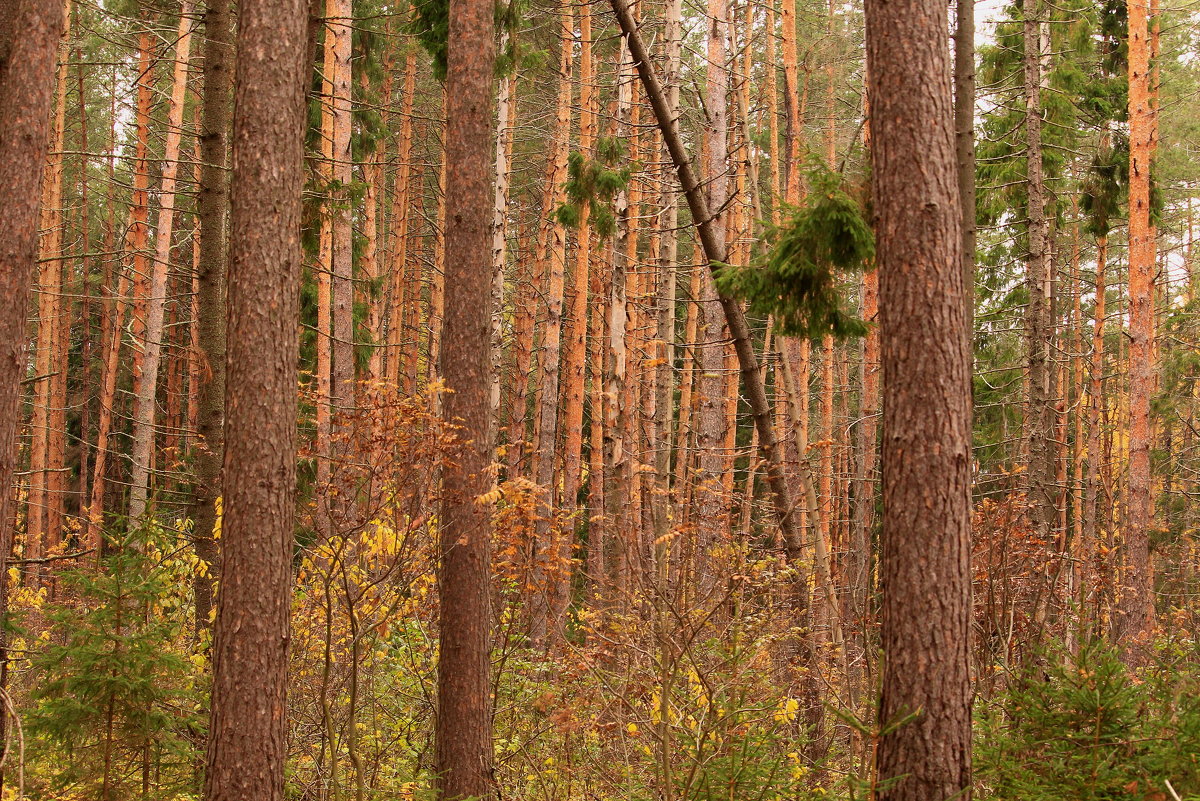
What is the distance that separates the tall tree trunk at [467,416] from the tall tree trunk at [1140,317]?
28.2ft

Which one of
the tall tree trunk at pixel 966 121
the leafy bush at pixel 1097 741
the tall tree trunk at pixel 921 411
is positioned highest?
the tall tree trunk at pixel 966 121

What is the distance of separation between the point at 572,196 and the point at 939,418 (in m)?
6.05

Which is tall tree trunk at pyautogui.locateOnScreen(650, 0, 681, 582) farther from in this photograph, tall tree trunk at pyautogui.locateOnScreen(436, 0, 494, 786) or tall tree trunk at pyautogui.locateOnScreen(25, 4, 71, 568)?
tall tree trunk at pyautogui.locateOnScreen(25, 4, 71, 568)

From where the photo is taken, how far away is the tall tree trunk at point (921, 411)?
3.88 metres

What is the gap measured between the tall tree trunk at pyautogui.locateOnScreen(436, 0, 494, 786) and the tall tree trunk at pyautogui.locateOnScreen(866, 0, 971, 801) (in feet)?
9.37

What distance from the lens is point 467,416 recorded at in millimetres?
6223

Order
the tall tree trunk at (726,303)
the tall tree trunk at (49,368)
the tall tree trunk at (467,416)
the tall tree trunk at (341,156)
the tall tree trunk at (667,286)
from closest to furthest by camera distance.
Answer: the tall tree trunk at (467,416) < the tall tree trunk at (726,303) < the tall tree trunk at (667,286) < the tall tree trunk at (341,156) < the tall tree trunk at (49,368)

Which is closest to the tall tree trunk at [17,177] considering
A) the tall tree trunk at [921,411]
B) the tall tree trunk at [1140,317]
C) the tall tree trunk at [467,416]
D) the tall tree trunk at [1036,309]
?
the tall tree trunk at [467,416]

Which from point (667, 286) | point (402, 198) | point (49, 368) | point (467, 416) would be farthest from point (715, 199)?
point (49, 368)

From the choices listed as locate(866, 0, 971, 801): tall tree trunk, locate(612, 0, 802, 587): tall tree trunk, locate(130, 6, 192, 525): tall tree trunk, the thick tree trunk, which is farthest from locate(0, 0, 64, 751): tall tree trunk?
locate(130, 6, 192, 525): tall tree trunk

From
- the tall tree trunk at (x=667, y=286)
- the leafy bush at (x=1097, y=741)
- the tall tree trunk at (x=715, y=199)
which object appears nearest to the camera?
the leafy bush at (x=1097, y=741)

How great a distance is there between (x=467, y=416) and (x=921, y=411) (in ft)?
10.5

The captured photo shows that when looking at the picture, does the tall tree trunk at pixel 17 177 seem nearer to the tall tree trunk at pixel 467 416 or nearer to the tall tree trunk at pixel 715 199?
the tall tree trunk at pixel 467 416

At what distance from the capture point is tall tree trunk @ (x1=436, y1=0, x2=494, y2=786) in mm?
5867
